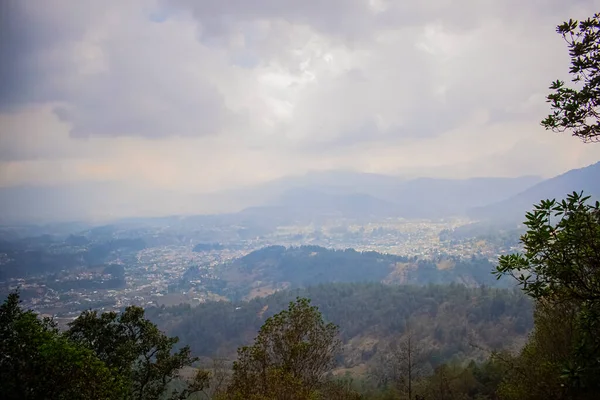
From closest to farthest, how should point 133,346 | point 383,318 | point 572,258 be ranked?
point 572,258 → point 133,346 → point 383,318

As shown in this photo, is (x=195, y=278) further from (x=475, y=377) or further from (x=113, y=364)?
(x=113, y=364)

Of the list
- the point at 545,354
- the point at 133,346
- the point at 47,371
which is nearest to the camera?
the point at 47,371

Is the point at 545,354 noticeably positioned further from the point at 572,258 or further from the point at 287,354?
the point at 572,258

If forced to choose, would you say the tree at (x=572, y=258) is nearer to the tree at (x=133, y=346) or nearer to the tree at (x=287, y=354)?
the tree at (x=287, y=354)

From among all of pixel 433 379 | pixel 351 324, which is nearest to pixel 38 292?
pixel 351 324

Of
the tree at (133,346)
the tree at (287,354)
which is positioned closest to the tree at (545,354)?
the tree at (287,354)

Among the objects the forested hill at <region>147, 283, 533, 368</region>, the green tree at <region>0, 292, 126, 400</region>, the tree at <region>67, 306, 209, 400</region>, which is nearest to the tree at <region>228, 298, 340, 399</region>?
the green tree at <region>0, 292, 126, 400</region>

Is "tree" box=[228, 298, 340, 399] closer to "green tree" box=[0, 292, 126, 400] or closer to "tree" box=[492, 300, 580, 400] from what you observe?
"green tree" box=[0, 292, 126, 400]

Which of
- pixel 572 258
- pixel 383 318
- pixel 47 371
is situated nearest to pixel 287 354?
pixel 47 371
